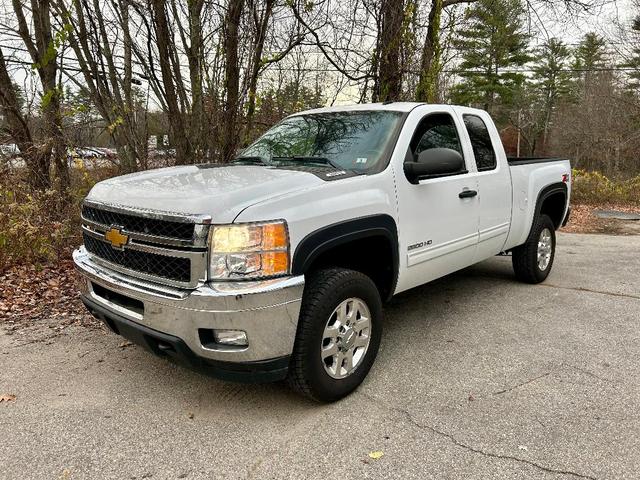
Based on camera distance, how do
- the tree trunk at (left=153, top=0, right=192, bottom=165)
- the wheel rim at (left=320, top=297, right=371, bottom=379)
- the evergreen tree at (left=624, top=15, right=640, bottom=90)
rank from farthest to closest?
the evergreen tree at (left=624, top=15, right=640, bottom=90) → the tree trunk at (left=153, top=0, right=192, bottom=165) → the wheel rim at (left=320, top=297, right=371, bottom=379)

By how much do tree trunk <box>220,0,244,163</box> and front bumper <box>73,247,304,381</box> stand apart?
476 centimetres

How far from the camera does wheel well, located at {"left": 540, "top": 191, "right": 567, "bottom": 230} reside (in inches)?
232

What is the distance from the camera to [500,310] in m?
4.79

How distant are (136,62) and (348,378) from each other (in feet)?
19.2

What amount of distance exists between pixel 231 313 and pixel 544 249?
176 inches

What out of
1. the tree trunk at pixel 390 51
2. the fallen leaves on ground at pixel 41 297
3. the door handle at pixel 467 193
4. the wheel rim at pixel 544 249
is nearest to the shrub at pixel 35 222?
the fallen leaves on ground at pixel 41 297

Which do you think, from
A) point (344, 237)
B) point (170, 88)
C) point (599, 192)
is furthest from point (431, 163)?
point (599, 192)

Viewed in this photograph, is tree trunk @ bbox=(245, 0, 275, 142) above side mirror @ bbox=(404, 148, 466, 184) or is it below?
above

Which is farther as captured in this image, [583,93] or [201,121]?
[583,93]

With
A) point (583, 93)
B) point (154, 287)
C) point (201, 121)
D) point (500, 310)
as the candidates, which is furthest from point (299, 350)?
point (583, 93)

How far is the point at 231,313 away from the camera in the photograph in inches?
99.1

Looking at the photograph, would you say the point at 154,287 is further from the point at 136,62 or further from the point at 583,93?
the point at 583,93

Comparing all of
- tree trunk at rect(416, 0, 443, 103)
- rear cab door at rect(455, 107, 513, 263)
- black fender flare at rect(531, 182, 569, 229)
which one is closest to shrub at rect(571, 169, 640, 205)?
tree trunk at rect(416, 0, 443, 103)

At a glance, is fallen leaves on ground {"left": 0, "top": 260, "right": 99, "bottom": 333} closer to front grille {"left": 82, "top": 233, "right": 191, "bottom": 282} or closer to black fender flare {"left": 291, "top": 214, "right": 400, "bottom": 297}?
front grille {"left": 82, "top": 233, "right": 191, "bottom": 282}
